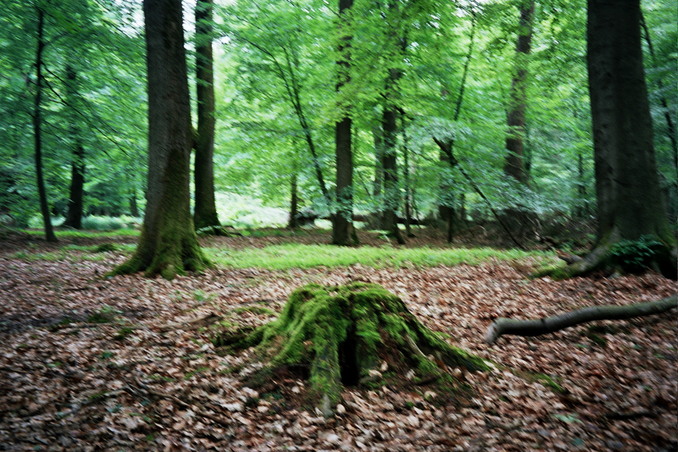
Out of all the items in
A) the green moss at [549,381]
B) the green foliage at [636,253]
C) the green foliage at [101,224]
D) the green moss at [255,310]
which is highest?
the green foliage at [101,224]

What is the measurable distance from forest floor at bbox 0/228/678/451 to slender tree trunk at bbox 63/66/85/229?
829cm

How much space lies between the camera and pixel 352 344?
4.10 m

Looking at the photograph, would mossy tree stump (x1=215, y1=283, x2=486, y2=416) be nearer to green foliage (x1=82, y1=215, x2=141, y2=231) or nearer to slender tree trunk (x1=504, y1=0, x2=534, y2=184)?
slender tree trunk (x1=504, y1=0, x2=534, y2=184)

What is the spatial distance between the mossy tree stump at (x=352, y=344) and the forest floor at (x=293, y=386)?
194 millimetres

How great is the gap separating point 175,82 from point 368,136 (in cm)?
1111

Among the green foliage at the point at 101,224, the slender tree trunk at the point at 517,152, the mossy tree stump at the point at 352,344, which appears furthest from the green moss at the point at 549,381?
the green foliage at the point at 101,224

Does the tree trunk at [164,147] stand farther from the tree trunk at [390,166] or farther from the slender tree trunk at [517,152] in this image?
the slender tree trunk at [517,152]

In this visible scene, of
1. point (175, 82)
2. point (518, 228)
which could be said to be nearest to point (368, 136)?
point (518, 228)

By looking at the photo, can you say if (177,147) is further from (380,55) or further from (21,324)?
(380,55)

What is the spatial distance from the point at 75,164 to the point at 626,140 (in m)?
17.6

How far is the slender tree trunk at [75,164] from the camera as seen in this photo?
12.5 metres

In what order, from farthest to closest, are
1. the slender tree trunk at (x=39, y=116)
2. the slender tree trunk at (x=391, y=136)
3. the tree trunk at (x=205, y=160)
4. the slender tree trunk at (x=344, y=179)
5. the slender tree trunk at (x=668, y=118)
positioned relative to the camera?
the tree trunk at (x=205, y=160) → the slender tree trunk at (x=344, y=179) → the slender tree trunk at (x=391, y=136) → the slender tree trunk at (x=668, y=118) → the slender tree trunk at (x=39, y=116)

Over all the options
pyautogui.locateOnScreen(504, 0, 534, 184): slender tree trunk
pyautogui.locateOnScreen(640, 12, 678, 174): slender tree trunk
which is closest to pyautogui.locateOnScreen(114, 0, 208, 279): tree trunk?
pyautogui.locateOnScreen(504, 0, 534, 184): slender tree trunk

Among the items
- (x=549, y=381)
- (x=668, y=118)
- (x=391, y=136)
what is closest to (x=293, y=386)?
(x=549, y=381)
